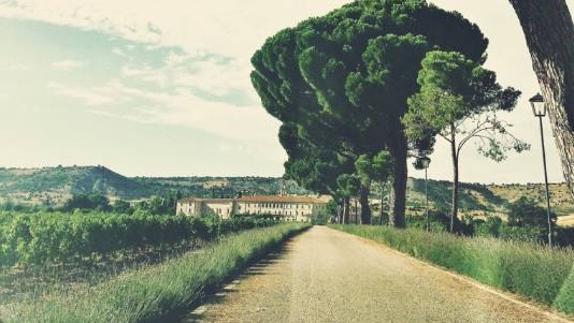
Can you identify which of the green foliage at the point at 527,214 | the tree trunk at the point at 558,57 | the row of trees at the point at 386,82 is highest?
the row of trees at the point at 386,82

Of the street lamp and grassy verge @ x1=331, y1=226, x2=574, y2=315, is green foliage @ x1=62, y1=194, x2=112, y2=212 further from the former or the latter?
grassy verge @ x1=331, y1=226, x2=574, y2=315

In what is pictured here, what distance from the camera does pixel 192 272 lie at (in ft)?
32.0

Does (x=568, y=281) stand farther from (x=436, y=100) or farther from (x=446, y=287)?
(x=436, y=100)

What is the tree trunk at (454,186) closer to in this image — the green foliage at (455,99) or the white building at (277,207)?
the green foliage at (455,99)

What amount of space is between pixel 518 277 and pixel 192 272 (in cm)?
612

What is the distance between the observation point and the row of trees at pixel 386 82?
2325 cm

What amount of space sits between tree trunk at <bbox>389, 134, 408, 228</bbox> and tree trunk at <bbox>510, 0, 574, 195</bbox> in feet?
76.8

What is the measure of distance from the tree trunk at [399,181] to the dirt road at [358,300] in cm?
1463

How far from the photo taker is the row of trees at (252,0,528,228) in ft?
76.3

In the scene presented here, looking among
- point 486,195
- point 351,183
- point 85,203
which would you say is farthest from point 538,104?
point 486,195

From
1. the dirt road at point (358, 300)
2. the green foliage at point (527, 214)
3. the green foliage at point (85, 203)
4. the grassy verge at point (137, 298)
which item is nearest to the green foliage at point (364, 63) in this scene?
the dirt road at point (358, 300)

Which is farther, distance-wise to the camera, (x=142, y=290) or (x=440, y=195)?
(x=440, y=195)

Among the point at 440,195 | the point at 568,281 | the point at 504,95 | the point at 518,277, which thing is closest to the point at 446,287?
the point at 518,277

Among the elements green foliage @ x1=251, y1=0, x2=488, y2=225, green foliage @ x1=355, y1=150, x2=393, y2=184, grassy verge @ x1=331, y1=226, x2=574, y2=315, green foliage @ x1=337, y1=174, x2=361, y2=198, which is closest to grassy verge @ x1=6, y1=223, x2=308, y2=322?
grassy verge @ x1=331, y1=226, x2=574, y2=315
